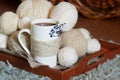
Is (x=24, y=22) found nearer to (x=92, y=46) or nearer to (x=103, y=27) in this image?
(x=92, y=46)

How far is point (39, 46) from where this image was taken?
0.75 metres

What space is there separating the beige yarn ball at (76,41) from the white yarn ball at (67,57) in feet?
0.10

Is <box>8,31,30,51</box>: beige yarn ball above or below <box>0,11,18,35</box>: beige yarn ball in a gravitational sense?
below

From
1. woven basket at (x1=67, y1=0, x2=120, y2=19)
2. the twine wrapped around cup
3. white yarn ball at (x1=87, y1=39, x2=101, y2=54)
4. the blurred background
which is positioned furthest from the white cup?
woven basket at (x1=67, y1=0, x2=120, y2=19)

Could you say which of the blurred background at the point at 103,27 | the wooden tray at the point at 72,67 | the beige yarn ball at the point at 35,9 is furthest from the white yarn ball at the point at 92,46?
the blurred background at the point at 103,27

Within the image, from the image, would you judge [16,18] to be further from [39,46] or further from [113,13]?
[113,13]

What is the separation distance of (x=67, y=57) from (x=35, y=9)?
0.18m

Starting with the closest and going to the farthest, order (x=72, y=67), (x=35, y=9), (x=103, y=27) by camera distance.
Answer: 1. (x=72, y=67)
2. (x=35, y=9)
3. (x=103, y=27)

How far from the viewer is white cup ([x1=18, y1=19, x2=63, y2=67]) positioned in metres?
0.74

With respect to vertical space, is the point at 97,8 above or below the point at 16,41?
below

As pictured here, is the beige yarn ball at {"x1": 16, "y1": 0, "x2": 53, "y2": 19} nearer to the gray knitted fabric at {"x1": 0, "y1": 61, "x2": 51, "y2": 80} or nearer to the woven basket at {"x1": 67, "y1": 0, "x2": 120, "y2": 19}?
the gray knitted fabric at {"x1": 0, "y1": 61, "x2": 51, "y2": 80}

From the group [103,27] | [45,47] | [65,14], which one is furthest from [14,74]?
[103,27]

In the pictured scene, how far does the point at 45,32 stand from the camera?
2.42ft

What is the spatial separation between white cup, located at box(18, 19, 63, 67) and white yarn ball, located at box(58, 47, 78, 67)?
0.05 ft
